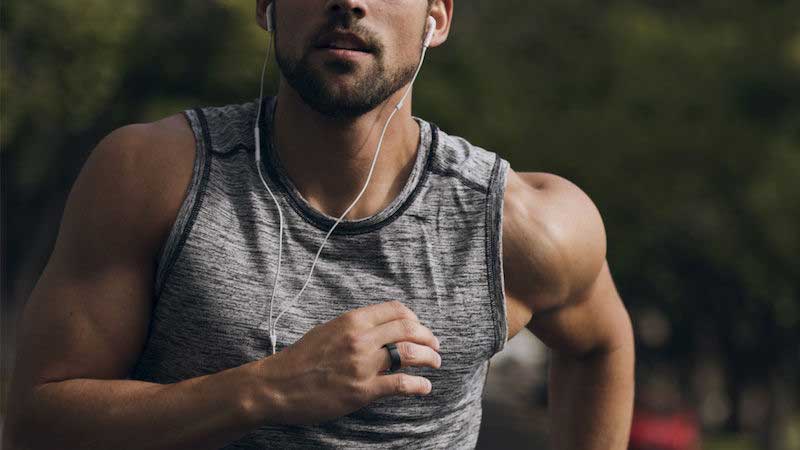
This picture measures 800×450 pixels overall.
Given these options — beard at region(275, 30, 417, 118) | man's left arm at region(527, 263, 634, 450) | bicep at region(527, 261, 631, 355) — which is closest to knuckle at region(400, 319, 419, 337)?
beard at region(275, 30, 417, 118)

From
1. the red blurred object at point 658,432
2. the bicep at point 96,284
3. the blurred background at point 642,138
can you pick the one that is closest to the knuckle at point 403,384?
the bicep at point 96,284

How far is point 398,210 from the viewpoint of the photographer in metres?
3.35

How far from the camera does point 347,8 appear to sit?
10.2ft

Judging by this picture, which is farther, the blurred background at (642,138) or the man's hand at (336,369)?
the blurred background at (642,138)

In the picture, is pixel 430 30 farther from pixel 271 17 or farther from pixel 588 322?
pixel 588 322

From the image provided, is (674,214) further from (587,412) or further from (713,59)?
(587,412)

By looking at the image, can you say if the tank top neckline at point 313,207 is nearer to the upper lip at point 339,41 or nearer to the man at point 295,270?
the man at point 295,270

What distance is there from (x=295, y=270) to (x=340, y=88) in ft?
1.33

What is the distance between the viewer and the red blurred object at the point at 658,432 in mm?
20516

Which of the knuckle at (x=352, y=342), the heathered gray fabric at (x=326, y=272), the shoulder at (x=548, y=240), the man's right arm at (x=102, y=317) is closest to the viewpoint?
the knuckle at (x=352, y=342)

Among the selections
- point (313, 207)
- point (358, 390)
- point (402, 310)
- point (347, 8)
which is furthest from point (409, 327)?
point (347, 8)

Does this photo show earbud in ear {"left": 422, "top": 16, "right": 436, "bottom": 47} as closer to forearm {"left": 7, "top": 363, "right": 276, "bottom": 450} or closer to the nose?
the nose

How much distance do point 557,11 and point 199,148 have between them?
28.4 meters

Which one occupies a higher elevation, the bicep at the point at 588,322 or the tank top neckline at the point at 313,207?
the tank top neckline at the point at 313,207
